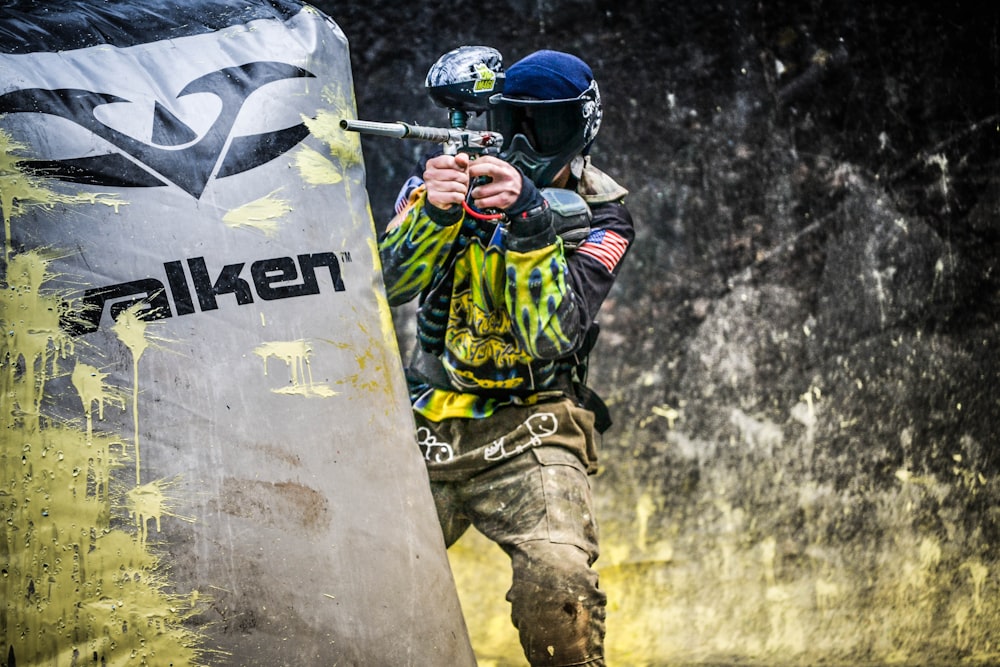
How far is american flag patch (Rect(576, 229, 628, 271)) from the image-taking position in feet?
9.07

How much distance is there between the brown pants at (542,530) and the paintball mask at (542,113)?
596 millimetres

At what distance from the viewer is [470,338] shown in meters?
2.75

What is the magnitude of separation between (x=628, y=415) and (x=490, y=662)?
92cm

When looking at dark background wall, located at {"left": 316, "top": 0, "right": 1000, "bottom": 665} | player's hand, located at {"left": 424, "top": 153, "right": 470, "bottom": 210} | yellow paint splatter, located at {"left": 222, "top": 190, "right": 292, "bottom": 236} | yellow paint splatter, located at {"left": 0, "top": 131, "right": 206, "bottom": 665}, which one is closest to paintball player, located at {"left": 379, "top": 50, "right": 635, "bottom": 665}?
player's hand, located at {"left": 424, "top": 153, "right": 470, "bottom": 210}

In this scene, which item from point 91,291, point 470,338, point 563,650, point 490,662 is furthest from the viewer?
point 490,662

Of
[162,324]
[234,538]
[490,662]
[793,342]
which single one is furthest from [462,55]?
[490,662]

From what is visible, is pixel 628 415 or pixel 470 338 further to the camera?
pixel 628 415

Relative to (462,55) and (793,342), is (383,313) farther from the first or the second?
(793,342)

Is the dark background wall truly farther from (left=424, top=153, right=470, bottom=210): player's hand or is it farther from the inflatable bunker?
the inflatable bunker

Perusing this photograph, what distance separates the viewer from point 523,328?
2586 millimetres

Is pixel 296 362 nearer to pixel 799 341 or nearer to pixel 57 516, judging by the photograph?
pixel 57 516

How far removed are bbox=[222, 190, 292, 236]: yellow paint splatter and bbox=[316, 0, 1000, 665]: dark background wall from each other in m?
1.88

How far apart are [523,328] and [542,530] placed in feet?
1.50

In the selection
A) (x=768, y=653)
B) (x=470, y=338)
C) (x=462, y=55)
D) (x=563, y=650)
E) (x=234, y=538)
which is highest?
(x=462, y=55)
